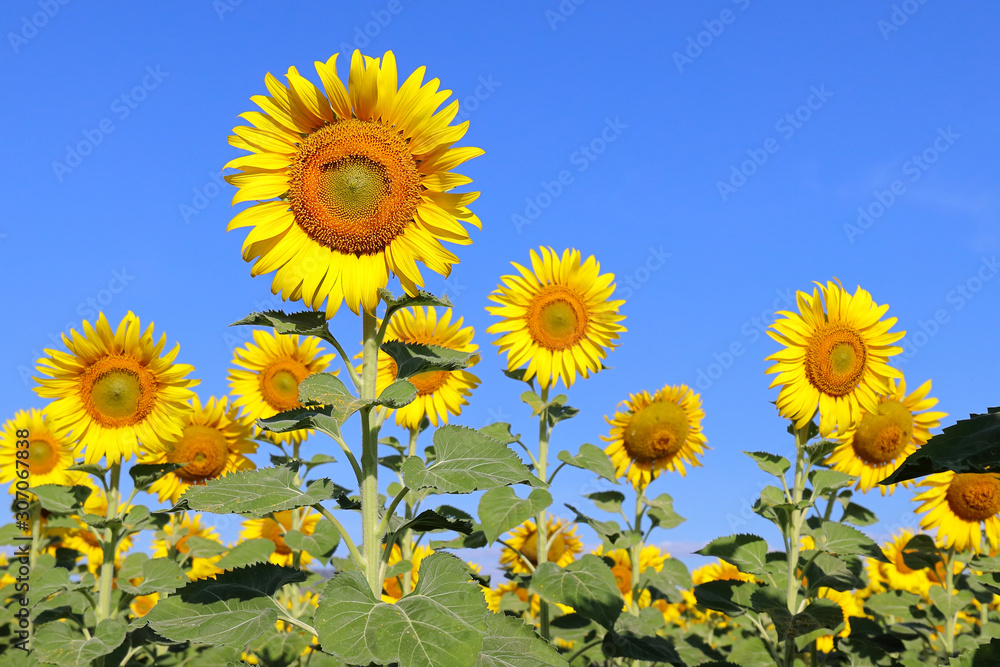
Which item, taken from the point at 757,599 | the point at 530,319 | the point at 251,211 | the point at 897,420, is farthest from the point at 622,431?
the point at 251,211

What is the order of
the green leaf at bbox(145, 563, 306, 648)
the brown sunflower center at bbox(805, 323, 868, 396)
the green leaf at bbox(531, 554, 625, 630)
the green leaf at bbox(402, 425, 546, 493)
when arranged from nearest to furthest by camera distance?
the green leaf at bbox(402, 425, 546, 493)
the green leaf at bbox(145, 563, 306, 648)
the green leaf at bbox(531, 554, 625, 630)
the brown sunflower center at bbox(805, 323, 868, 396)

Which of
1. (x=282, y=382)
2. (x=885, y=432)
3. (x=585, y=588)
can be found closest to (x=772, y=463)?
(x=585, y=588)

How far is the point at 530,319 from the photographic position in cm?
682

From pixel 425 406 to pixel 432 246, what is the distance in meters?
3.32

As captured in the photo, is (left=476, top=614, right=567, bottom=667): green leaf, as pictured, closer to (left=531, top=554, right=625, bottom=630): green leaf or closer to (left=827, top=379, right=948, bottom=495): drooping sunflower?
(left=531, top=554, right=625, bottom=630): green leaf

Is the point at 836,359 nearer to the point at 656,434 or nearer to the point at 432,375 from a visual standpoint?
the point at 656,434

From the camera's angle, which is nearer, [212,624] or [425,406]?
[212,624]

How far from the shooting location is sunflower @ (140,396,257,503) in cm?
701

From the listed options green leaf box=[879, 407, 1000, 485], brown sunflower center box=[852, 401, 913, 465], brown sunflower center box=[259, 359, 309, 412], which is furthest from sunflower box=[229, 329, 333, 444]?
green leaf box=[879, 407, 1000, 485]

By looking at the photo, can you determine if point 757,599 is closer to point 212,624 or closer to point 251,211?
point 212,624

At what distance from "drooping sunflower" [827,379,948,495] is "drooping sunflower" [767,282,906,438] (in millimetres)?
618

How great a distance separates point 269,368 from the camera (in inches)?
289

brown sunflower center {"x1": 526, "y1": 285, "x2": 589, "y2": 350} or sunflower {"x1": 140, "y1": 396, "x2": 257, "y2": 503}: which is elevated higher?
brown sunflower center {"x1": 526, "y1": 285, "x2": 589, "y2": 350}

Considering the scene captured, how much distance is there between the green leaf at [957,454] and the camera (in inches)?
89.4
